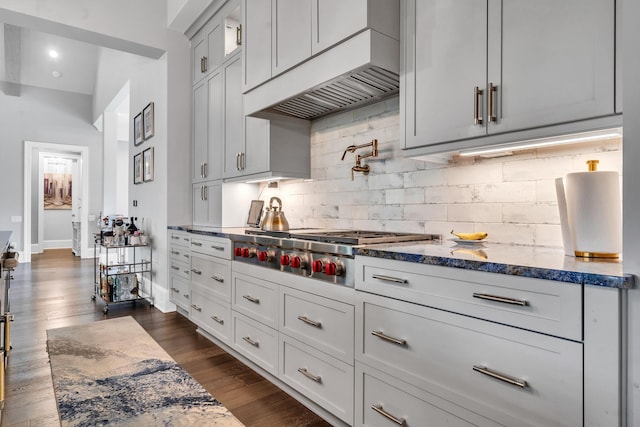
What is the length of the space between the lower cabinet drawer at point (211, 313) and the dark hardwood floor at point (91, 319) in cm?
15

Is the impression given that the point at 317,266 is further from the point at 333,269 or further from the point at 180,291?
the point at 180,291

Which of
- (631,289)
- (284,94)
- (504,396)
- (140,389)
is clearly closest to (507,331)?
(504,396)

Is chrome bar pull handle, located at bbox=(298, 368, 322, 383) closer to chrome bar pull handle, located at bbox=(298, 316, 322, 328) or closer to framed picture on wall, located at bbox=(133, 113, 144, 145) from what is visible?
chrome bar pull handle, located at bbox=(298, 316, 322, 328)

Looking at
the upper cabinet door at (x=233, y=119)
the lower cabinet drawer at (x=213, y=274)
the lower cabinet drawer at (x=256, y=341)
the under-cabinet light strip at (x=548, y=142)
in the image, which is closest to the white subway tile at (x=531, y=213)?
the under-cabinet light strip at (x=548, y=142)

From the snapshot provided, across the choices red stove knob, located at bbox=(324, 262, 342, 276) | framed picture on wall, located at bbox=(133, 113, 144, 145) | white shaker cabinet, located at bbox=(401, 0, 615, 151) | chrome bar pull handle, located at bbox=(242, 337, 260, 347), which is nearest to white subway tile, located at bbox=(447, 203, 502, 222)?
white shaker cabinet, located at bbox=(401, 0, 615, 151)

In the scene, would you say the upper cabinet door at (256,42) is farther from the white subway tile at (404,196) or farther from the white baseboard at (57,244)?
the white baseboard at (57,244)

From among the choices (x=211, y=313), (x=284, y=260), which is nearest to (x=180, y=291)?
(x=211, y=313)

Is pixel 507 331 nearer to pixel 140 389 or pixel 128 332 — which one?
pixel 140 389

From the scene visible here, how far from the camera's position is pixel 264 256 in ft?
7.88

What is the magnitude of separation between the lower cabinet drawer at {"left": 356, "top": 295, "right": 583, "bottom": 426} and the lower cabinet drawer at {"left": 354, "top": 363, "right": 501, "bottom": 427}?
32mm

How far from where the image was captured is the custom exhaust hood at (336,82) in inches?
76.7

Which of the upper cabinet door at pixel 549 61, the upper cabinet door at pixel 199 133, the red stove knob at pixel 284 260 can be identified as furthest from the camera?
the upper cabinet door at pixel 199 133

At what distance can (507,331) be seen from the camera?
1.21 meters

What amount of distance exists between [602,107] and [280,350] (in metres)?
1.95
